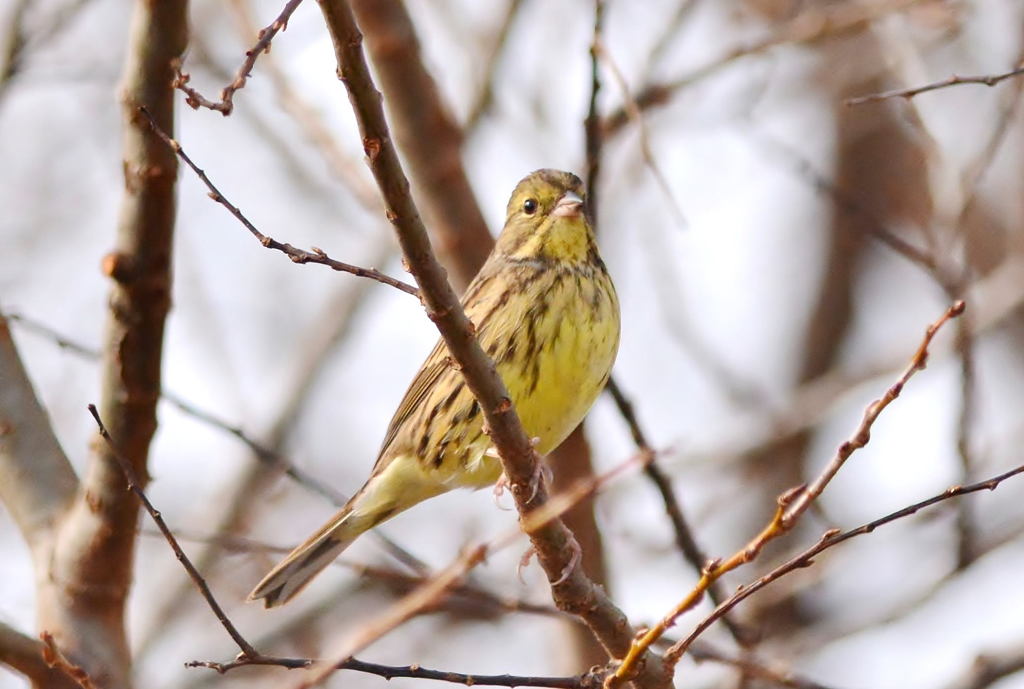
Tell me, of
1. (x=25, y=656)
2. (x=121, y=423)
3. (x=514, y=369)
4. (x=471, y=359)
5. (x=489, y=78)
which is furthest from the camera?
(x=489, y=78)

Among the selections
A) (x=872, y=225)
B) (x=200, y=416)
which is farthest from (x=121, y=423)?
(x=872, y=225)

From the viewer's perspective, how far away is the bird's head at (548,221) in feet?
19.0

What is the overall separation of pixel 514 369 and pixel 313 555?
1.28 m

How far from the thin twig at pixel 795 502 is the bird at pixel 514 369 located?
1.98 meters

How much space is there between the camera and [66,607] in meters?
4.64

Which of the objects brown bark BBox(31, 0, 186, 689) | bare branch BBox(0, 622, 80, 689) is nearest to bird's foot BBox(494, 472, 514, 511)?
brown bark BBox(31, 0, 186, 689)

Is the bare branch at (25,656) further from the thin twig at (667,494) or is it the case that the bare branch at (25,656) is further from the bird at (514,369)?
the thin twig at (667,494)

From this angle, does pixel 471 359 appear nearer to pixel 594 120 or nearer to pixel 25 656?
pixel 25 656

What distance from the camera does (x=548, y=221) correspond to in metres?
5.91

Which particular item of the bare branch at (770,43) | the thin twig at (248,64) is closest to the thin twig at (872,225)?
the bare branch at (770,43)

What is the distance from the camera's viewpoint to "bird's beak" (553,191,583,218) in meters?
5.88

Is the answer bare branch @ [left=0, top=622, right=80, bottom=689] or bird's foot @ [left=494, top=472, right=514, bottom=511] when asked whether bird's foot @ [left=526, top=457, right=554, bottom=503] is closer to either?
bird's foot @ [left=494, top=472, right=514, bottom=511]

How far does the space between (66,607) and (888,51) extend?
531 cm

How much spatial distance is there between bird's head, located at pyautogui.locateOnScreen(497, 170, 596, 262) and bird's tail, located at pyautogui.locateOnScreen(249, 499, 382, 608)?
1.26 meters
